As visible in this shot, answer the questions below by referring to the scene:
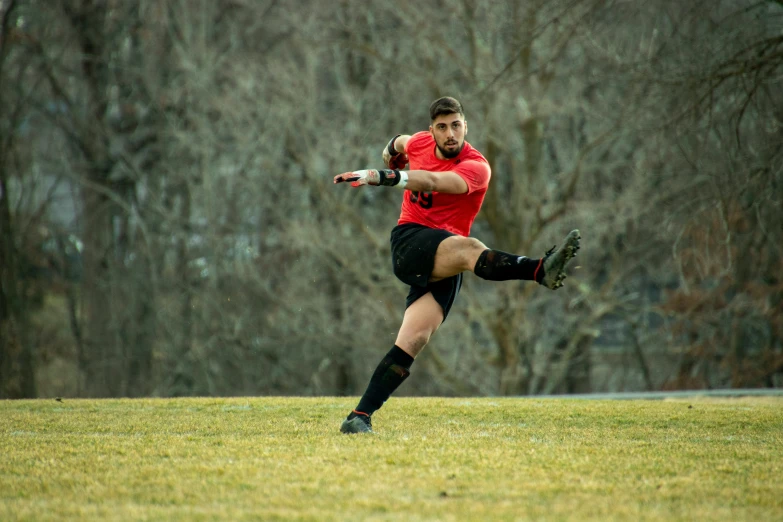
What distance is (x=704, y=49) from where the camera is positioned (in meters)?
10.9

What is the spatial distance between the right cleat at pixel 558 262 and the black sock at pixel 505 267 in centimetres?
5

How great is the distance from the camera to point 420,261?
605 centimetres

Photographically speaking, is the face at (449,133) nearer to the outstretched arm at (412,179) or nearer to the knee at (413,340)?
the outstretched arm at (412,179)

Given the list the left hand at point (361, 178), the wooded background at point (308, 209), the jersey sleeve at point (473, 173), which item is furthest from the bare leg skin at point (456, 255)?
the wooded background at point (308, 209)

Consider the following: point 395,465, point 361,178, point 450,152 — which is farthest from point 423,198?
point 395,465

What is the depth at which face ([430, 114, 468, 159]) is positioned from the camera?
6238 millimetres

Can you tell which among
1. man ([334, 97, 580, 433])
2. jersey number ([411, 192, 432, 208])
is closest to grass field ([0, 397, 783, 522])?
man ([334, 97, 580, 433])

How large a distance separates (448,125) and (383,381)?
1.67 metres

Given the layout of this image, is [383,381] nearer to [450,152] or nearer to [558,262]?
[558,262]

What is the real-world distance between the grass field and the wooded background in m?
10.5

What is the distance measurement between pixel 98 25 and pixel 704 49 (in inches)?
660

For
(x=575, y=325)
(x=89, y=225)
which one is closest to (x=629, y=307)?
(x=575, y=325)

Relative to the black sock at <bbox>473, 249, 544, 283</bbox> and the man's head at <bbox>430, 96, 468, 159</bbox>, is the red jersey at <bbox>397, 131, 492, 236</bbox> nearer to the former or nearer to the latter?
the man's head at <bbox>430, 96, 468, 159</bbox>

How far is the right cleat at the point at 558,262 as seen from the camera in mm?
5730
